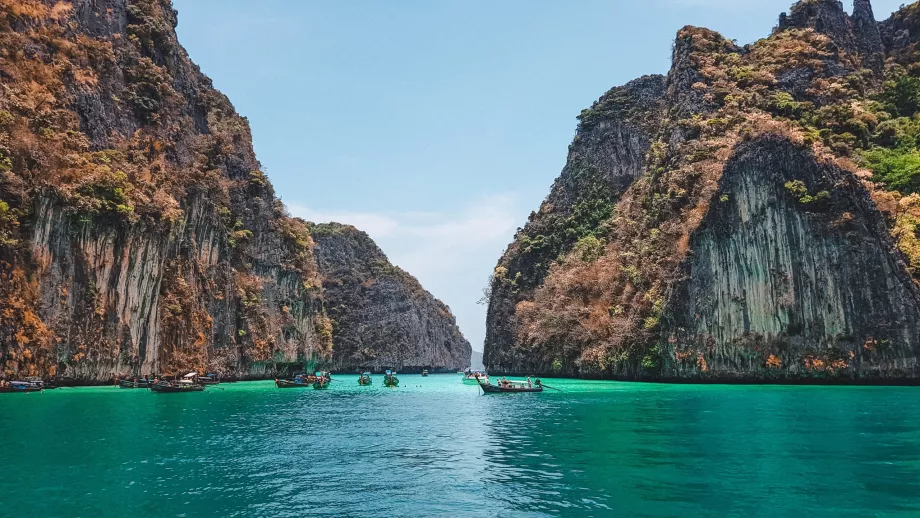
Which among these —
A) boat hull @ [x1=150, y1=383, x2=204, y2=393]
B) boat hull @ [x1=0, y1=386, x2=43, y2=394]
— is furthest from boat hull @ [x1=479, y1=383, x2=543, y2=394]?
boat hull @ [x1=0, y1=386, x2=43, y2=394]

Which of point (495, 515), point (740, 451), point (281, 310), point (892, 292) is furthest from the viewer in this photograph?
point (281, 310)

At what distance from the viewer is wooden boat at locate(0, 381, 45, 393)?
141 ft

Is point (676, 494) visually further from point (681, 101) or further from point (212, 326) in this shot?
point (681, 101)

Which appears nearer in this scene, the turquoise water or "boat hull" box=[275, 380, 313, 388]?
the turquoise water

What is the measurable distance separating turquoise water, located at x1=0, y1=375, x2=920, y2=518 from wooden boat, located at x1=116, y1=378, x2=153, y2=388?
732 inches

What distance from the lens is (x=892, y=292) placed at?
168 ft

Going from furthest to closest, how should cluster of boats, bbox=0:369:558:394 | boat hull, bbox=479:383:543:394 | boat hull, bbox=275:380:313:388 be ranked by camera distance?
boat hull, bbox=275:380:313:388
boat hull, bbox=479:383:543:394
cluster of boats, bbox=0:369:558:394

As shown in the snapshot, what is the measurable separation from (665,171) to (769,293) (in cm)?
2388

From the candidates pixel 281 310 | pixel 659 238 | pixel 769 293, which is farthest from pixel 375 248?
pixel 769 293

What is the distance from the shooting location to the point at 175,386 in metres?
52.4

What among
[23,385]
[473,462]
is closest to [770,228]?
[473,462]

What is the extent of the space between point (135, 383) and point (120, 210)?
1535 cm

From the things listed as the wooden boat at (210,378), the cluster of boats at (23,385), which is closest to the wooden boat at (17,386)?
the cluster of boats at (23,385)

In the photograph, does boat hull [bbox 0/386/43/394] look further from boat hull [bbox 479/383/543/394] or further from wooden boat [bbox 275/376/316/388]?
boat hull [bbox 479/383/543/394]
